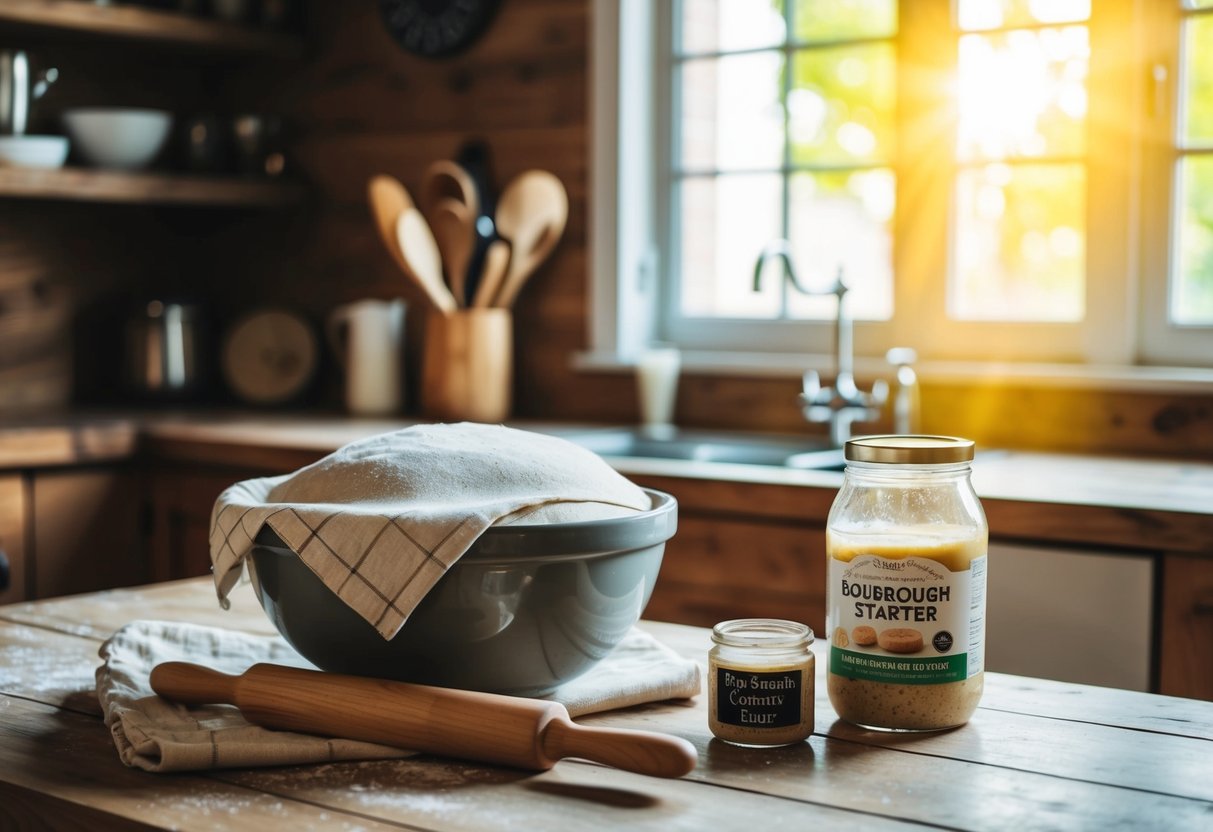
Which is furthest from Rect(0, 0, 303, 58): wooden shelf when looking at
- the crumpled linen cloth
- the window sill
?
the crumpled linen cloth

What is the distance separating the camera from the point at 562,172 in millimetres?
2938

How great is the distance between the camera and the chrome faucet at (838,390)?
242 centimetres

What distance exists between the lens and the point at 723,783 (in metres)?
0.86

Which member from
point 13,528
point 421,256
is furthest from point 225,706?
point 421,256

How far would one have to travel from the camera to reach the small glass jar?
933 mm

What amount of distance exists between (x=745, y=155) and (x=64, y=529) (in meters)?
1.53

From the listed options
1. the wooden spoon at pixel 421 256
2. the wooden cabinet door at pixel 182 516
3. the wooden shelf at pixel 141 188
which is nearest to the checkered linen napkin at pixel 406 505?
the wooden cabinet door at pixel 182 516

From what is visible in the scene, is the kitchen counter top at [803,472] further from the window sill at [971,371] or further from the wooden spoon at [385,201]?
the wooden spoon at [385,201]

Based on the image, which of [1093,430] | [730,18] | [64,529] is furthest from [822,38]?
[64,529]

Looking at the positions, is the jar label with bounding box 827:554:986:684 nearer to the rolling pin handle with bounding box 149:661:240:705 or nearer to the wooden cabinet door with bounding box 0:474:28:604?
the rolling pin handle with bounding box 149:661:240:705

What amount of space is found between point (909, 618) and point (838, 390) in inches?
60.3

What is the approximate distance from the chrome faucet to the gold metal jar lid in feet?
4.78

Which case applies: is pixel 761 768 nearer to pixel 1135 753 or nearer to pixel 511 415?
pixel 1135 753

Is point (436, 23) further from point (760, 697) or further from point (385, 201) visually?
point (760, 697)
